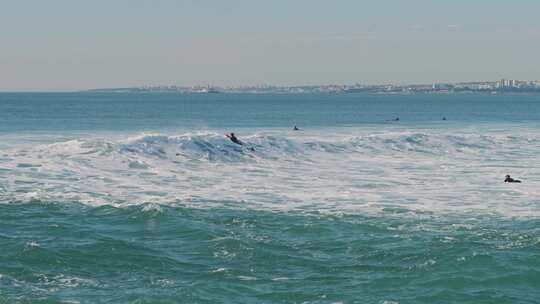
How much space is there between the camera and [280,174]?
1625 inches

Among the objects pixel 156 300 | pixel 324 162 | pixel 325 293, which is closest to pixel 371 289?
pixel 325 293

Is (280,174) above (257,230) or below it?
below

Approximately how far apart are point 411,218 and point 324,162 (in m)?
20.9

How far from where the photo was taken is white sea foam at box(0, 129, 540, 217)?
31.2m

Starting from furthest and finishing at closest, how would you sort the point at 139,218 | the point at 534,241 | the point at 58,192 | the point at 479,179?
the point at 479,179, the point at 58,192, the point at 139,218, the point at 534,241

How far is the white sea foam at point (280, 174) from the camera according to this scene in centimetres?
3125

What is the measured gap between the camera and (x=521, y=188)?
35.8 metres

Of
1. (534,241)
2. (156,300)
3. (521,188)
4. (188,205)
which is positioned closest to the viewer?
(156,300)

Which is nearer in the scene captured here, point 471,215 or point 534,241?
point 534,241

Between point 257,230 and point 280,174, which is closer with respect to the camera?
point 257,230

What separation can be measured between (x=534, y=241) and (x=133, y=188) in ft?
56.1

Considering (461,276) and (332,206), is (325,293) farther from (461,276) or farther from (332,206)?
(332,206)

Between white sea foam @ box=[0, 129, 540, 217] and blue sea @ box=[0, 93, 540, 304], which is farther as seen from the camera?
white sea foam @ box=[0, 129, 540, 217]

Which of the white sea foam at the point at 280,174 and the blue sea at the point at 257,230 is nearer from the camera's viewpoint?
the blue sea at the point at 257,230
